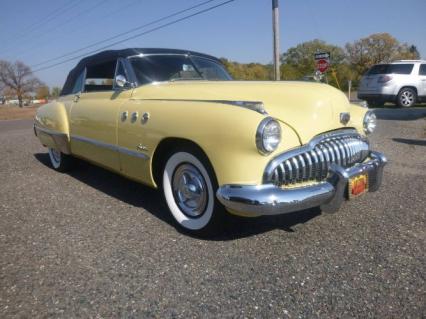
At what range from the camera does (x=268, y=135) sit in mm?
2424

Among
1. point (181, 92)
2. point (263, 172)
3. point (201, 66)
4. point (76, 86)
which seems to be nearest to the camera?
point (263, 172)

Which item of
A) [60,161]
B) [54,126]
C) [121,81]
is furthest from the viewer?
[60,161]

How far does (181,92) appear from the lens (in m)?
3.11

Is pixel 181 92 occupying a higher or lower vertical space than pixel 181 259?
higher

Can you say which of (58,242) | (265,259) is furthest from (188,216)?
(58,242)

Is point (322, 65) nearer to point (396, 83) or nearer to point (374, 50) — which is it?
point (396, 83)

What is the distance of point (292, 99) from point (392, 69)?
11078 millimetres

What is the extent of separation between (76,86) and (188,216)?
2.74m

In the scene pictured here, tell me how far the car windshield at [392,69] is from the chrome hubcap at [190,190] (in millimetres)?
11194

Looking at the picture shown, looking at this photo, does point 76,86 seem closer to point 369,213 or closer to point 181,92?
point 181,92

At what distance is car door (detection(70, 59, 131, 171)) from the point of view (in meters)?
3.62

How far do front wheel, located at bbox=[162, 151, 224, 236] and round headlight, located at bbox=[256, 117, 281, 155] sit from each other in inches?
17.3

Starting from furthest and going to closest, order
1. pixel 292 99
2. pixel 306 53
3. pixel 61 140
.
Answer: pixel 306 53
pixel 61 140
pixel 292 99

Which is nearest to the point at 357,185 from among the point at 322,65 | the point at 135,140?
the point at 135,140
